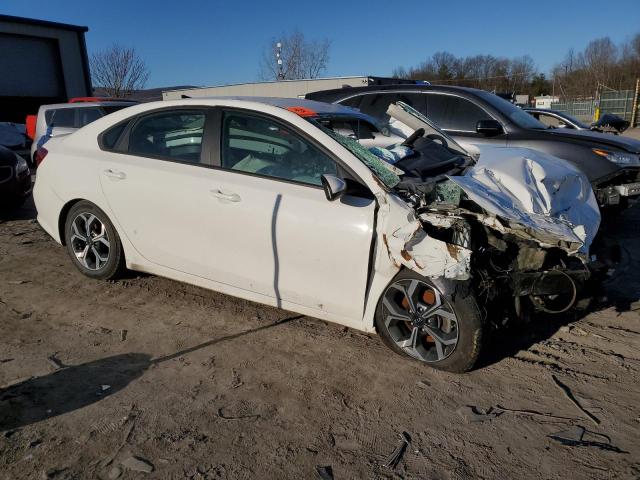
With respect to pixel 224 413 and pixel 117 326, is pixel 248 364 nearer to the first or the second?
pixel 224 413

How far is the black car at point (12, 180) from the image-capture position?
7.16m

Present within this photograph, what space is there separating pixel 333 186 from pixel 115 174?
6.75ft

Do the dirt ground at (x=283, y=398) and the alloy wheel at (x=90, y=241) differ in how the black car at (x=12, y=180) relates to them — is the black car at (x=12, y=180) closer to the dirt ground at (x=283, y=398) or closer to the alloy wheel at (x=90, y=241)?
the alloy wheel at (x=90, y=241)

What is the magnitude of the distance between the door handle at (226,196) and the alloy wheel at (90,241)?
1.30 meters

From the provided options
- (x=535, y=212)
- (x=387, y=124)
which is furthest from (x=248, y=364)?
(x=387, y=124)

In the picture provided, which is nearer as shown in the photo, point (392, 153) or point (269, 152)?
point (269, 152)

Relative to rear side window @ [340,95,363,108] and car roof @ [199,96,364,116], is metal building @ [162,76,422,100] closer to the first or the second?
rear side window @ [340,95,363,108]

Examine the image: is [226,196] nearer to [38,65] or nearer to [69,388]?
[69,388]

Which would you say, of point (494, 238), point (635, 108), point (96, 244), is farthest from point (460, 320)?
point (635, 108)

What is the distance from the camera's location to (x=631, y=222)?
23.5ft

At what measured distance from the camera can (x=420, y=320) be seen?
3.29 m

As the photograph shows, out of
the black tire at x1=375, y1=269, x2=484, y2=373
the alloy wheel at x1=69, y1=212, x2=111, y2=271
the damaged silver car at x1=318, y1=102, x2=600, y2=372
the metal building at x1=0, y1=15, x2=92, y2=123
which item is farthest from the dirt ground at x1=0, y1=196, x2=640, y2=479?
the metal building at x1=0, y1=15, x2=92, y2=123

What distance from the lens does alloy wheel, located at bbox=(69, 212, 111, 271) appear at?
449cm

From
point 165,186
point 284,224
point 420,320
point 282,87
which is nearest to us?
point 420,320
